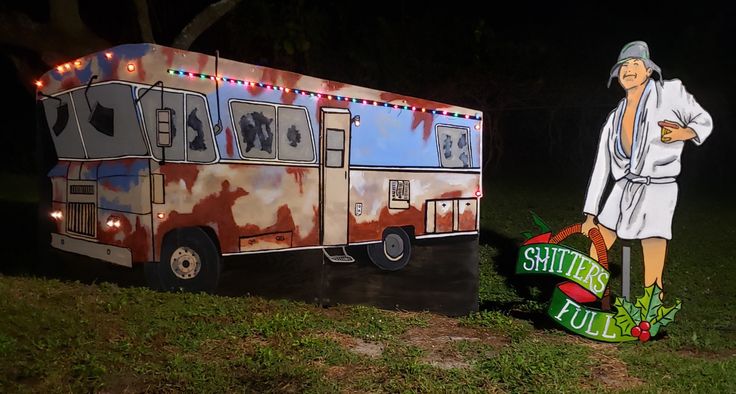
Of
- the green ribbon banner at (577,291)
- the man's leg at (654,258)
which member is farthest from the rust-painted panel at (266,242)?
the man's leg at (654,258)

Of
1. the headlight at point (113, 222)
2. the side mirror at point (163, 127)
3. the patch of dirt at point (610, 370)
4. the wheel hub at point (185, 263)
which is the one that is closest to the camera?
the patch of dirt at point (610, 370)

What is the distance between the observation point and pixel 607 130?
735cm

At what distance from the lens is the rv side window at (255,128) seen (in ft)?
22.9

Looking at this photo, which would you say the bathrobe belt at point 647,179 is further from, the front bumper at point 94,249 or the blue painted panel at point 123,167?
the front bumper at point 94,249

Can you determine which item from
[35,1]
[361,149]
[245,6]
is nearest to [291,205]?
[361,149]

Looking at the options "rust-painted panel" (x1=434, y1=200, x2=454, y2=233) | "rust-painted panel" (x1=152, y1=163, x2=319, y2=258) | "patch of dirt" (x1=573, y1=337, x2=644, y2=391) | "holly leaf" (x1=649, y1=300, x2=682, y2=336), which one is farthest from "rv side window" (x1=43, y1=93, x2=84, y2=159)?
"holly leaf" (x1=649, y1=300, x2=682, y2=336)

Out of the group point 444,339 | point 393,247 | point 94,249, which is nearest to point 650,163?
point 444,339

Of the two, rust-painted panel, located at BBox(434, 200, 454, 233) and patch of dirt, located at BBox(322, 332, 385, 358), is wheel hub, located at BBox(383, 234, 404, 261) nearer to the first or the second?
rust-painted panel, located at BBox(434, 200, 454, 233)

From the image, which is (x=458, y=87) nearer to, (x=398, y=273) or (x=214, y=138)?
(x=398, y=273)

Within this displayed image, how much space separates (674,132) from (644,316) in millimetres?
1851

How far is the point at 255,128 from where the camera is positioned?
7102 mm

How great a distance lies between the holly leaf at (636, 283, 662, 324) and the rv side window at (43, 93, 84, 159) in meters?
5.75

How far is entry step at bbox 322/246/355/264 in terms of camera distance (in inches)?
300

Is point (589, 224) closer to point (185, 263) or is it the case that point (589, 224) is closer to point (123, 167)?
point (185, 263)
